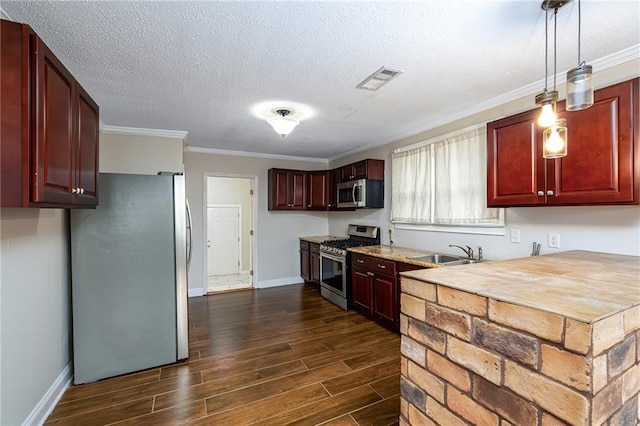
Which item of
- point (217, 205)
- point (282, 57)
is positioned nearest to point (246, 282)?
point (217, 205)

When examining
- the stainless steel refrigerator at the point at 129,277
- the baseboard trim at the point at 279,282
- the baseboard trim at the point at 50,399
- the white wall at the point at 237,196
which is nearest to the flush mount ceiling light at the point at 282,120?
the stainless steel refrigerator at the point at 129,277

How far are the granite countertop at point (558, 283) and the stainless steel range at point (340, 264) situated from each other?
8.32 ft

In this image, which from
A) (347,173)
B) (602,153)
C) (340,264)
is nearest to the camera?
(602,153)

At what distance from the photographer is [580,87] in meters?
1.32

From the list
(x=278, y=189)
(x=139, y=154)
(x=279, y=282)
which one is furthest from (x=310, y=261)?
(x=139, y=154)

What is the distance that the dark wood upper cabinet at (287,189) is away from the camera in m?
5.35

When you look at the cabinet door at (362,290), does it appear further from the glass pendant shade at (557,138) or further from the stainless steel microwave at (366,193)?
the glass pendant shade at (557,138)

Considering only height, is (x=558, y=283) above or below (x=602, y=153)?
below

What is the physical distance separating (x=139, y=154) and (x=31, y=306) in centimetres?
235

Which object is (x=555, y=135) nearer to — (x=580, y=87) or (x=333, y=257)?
(x=580, y=87)

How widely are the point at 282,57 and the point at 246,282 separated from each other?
4839 millimetres

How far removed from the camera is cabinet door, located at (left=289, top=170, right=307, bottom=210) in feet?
17.9

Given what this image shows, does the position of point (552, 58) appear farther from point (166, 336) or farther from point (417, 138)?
point (166, 336)

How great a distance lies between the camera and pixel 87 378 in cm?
251
